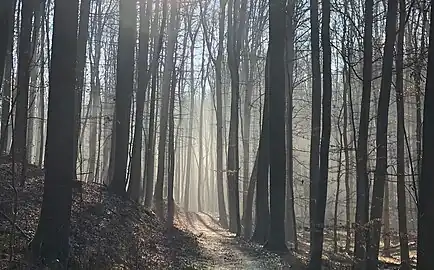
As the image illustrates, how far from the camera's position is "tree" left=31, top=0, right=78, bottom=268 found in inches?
348

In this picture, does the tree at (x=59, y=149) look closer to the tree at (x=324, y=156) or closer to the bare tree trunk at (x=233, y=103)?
the tree at (x=324, y=156)

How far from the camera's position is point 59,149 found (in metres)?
9.09

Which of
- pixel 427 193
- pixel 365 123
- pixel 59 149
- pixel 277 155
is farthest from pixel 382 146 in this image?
pixel 59 149

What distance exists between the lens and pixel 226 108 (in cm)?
4516

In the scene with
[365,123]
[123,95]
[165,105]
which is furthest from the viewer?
[165,105]

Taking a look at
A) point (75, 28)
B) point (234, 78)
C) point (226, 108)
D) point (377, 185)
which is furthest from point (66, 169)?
point (226, 108)

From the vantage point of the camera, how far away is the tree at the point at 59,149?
8852mm

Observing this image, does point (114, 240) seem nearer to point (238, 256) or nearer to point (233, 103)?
point (238, 256)

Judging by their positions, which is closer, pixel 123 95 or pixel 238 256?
pixel 238 256

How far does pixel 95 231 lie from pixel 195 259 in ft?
9.88

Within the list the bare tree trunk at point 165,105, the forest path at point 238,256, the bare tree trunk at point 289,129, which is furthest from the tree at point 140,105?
the bare tree trunk at point 289,129

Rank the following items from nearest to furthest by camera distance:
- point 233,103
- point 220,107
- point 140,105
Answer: point 140,105
point 233,103
point 220,107

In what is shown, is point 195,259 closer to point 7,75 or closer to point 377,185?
point 377,185

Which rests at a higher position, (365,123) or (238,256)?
(365,123)
